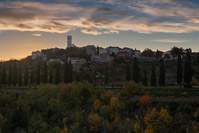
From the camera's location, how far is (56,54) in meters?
101

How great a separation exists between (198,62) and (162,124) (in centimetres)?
5029

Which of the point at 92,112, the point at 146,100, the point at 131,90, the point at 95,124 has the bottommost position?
the point at 95,124

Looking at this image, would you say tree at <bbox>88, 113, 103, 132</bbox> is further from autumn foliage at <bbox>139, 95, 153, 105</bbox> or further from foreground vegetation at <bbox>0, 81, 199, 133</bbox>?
autumn foliage at <bbox>139, 95, 153, 105</bbox>

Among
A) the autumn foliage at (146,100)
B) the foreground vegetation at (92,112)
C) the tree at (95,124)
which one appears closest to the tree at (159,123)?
the foreground vegetation at (92,112)

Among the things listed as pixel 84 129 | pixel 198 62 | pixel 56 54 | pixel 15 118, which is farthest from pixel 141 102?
pixel 56 54

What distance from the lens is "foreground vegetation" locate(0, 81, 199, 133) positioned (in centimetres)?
2383

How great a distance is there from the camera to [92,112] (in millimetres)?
30109

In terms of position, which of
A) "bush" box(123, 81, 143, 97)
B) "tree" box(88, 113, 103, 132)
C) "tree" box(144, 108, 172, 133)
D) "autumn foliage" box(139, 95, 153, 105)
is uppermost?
"bush" box(123, 81, 143, 97)

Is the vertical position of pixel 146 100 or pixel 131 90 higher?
pixel 131 90

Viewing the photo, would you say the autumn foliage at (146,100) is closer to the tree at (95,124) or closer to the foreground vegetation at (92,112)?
the foreground vegetation at (92,112)

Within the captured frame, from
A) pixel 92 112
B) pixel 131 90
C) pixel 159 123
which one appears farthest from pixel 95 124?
pixel 131 90

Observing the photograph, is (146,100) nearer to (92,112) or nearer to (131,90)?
(131,90)

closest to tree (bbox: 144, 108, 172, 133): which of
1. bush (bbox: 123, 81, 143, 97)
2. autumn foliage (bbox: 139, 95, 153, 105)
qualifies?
autumn foliage (bbox: 139, 95, 153, 105)

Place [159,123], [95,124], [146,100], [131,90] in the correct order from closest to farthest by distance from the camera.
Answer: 1. [159,123]
2. [95,124]
3. [146,100]
4. [131,90]
